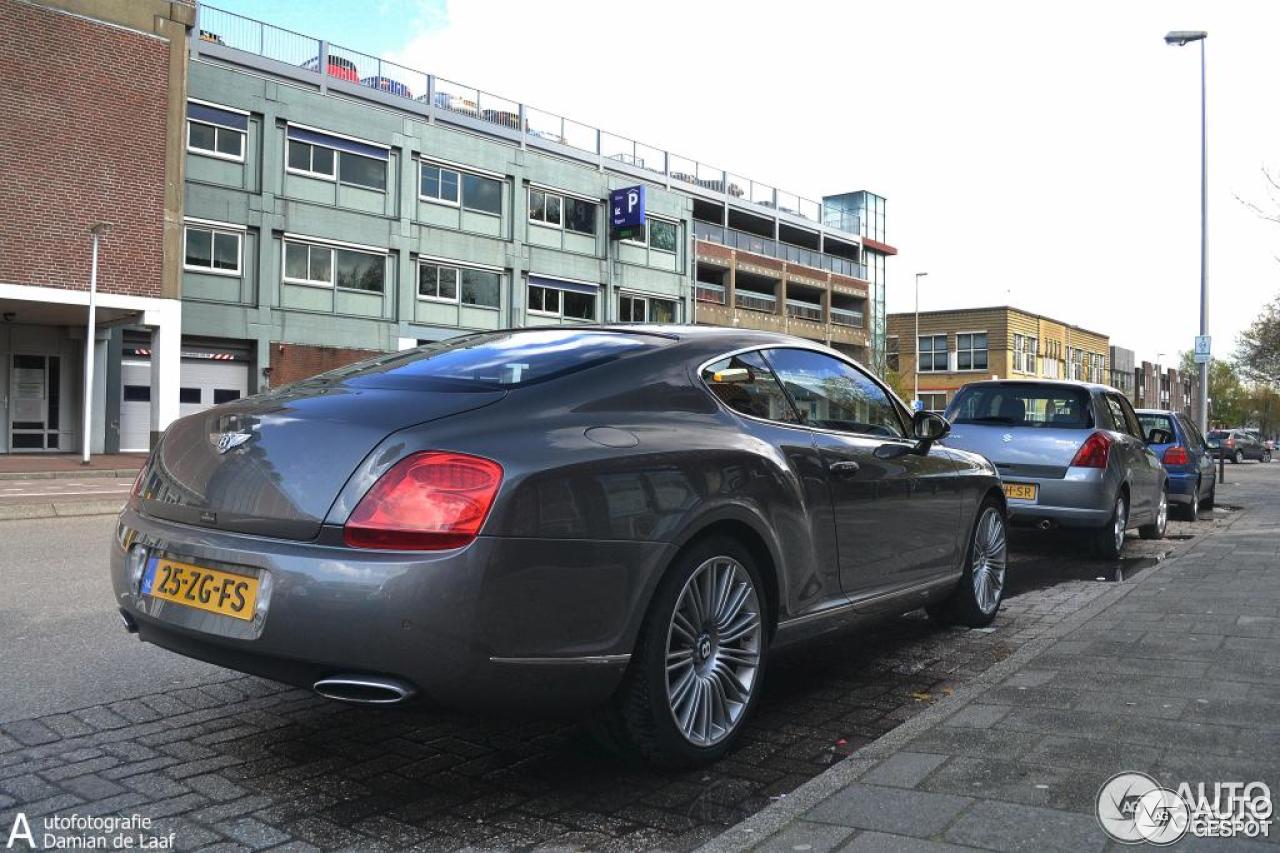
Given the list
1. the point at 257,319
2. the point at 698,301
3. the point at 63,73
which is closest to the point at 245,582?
the point at 63,73

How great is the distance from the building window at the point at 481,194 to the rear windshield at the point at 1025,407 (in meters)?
28.3

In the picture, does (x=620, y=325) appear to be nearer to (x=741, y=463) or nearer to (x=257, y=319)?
(x=741, y=463)

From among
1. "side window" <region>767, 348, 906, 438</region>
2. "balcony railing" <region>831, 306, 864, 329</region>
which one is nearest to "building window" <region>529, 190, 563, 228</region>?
"balcony railing" <region>831, 306, 864, 329</region>

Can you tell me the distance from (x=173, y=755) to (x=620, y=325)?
2200mm

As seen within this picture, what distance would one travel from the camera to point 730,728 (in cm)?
349

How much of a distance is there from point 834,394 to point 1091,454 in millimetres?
5088

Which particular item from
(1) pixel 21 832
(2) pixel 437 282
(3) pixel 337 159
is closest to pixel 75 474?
(3) pixel 337 159

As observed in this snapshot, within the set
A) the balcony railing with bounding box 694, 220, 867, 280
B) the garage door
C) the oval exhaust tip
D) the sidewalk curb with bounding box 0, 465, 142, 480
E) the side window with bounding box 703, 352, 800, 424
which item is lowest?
the sidewalk curb with bounding box 0, 465, 142, 480

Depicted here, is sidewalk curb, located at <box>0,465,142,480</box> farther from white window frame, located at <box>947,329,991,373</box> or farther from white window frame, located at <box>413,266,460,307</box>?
white window frame, located at <box>947,329,991,373</box>

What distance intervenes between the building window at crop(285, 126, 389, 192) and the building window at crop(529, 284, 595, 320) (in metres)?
7.09

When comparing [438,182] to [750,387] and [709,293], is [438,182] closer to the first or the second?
[709,293]

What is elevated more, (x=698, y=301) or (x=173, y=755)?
(x=698, y=301)

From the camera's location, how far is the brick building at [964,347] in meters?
68.3

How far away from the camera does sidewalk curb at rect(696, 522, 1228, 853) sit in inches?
104
